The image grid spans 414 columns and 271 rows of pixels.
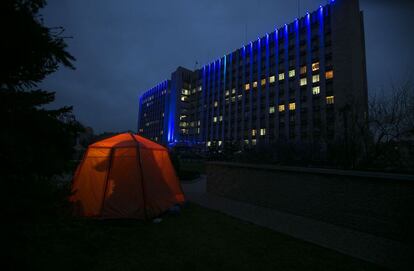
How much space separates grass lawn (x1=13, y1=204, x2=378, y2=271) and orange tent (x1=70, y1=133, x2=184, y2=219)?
458 millimetres

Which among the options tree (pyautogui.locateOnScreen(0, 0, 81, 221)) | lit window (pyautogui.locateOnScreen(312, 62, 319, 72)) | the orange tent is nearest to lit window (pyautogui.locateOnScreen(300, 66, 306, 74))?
lit window (pyautogui.locateOnScreen(312, 62, 319, 72))

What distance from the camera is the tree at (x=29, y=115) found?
5.90 ft

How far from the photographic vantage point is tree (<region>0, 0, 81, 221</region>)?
70.8 inches

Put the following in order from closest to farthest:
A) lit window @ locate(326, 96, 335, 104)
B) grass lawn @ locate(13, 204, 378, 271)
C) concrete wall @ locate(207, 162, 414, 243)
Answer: grass lawn @ locate(13, 204, 378, 271) → concrete wall @ locate(207, 162, 414, 243) → lit window @ locate(326, 96, 335, 104)

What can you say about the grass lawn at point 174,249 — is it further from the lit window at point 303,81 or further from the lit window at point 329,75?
the lit window at point 303,81

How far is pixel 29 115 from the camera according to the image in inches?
76.3

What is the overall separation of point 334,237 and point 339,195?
1.49m

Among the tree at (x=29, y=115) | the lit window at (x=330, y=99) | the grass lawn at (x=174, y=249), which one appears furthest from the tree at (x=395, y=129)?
the lit window at (x=330, y=99)

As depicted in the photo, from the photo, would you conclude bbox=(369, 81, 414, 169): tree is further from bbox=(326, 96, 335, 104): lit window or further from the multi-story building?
bbox=(326, 96, 335, 104): lit window

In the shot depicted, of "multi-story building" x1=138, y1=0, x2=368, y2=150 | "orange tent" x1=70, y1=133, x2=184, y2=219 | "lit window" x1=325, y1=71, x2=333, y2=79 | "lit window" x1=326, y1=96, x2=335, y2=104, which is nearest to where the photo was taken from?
"orange tent" x1=70, y1=133, x2=184, y2=219

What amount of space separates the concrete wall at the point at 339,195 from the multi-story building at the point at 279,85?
80.9 feet

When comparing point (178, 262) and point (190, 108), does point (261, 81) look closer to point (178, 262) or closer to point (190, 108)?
point (190, 108)

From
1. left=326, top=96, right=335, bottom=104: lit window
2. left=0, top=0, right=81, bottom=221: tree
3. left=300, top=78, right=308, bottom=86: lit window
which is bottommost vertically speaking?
left=0, top=0, right=81, bottom=221: tree

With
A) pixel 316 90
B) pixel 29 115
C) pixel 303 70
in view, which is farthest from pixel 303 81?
pixel 29 115
